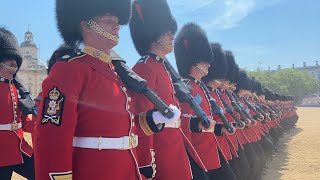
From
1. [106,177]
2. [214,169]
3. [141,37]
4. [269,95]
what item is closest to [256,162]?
[214,169]

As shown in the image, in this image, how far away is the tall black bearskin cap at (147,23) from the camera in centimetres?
397

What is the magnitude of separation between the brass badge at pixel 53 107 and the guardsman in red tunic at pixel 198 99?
1.78 m

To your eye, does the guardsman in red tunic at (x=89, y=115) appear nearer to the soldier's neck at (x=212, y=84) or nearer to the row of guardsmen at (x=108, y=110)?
the row of guardsmen at (x=108, y=110)

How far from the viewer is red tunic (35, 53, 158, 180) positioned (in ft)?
7.18

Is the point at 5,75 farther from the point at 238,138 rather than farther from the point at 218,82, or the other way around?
the point at 238,138

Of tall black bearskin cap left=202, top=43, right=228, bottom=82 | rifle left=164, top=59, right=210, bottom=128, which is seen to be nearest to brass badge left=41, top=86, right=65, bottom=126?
rifle left=164, top=59, right=210, bottom=128

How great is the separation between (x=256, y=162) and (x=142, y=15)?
4.18 metres

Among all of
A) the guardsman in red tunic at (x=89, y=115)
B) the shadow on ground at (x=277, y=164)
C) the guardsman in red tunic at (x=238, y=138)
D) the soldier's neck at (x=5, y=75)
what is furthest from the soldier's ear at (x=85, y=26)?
the shadow on ground at (x=277, y=164)

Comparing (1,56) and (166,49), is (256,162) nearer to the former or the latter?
(166,49)

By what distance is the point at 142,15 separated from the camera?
159 inches

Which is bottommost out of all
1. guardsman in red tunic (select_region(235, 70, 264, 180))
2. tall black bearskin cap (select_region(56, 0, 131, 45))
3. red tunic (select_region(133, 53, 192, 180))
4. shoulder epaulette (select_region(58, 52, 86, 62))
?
guardsman in red tunic (select_region(235, 70, 264, 180))

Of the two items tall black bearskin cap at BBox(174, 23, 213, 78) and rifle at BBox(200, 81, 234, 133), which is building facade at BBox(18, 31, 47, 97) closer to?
tall black bearskin cap at BBox(174, 23, 213, 78)

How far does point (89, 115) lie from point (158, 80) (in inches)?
43.4

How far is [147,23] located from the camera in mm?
4035
